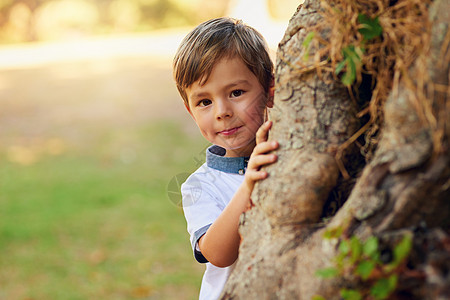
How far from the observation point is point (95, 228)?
6.60m

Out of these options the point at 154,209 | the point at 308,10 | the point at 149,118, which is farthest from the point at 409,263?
Result: the point at 149,118

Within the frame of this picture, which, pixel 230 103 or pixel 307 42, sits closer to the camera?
pixel 307 42

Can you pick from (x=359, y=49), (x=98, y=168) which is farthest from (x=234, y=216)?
(x=98, y=168)

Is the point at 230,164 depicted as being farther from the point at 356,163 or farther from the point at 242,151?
the point at 356,163

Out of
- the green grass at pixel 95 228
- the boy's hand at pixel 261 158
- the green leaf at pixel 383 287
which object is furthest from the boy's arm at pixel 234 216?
the green grass at pixel 95 228

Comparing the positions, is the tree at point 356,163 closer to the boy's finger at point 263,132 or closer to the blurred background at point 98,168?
the boy's finger at point 263,132

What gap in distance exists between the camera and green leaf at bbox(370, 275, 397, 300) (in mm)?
1124

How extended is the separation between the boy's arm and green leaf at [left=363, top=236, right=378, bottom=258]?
0.44 metres

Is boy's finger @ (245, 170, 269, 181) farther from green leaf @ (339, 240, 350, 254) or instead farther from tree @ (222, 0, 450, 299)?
green leaf @ (339, 240, 350, 254)

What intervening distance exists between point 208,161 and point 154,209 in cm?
499

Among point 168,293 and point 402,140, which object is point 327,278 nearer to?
point 402,140

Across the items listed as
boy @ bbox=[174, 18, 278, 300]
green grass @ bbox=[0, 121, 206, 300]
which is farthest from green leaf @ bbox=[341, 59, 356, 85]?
green grass @ bbox=[0, 121, 206, 300]

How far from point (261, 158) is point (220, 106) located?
2.14 ft

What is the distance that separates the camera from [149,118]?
11.8 m
